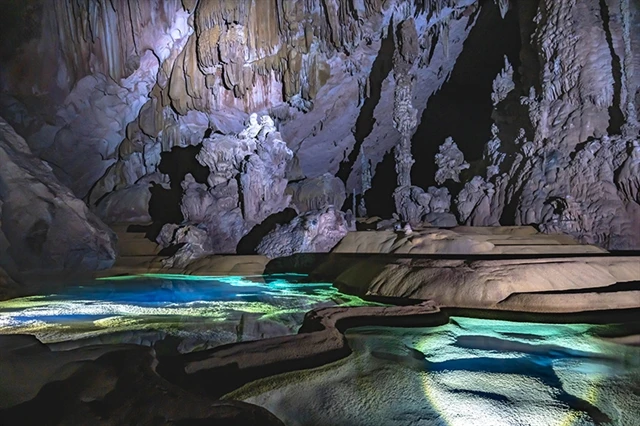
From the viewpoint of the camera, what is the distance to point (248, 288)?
8711 mm

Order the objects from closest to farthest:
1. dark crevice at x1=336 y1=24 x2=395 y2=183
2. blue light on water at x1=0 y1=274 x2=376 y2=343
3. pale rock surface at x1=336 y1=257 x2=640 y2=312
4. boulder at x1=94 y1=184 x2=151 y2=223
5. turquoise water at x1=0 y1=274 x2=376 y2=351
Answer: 1. turquoise water at x1=0 y1=274 x2=376 y2=351
2. blue light on water at x1=0 y1=274 x2=376 y2=343
3. pale rock surface at x1=336 y1=257 x2=640 y2=312
4. dark crevice at x1=336 y1=24 x2=395 y2=183
5. boulder at x1=94 y1=184 x2=151 y2=223

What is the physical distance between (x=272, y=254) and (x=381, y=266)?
5974 mm

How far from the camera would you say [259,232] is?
1499 cm

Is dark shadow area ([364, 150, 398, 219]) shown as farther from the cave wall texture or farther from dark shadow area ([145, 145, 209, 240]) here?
dark shadow area ([145, 145, 209, 240])

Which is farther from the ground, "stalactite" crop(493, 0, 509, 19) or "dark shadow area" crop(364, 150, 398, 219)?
"stalactite" crop(493, 0, 509, 19)

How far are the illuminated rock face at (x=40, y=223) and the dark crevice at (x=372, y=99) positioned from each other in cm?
1229

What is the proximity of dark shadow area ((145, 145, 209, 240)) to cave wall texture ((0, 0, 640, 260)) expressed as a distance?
0.22 meters

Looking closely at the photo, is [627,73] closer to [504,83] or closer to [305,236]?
[504,83]

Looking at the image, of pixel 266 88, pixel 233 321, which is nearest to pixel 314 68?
pixel 266 88

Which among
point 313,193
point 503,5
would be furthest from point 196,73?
point 503,5

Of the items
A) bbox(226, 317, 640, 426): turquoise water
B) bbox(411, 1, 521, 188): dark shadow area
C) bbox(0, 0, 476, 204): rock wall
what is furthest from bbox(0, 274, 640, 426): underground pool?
bbox(411, 1, 521, 188): dark shadow area

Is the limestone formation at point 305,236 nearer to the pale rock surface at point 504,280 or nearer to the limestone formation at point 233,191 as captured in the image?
the limestone formation at point 233,191

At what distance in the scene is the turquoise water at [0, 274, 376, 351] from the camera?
4.70 metres

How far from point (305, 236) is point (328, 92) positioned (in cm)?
872
